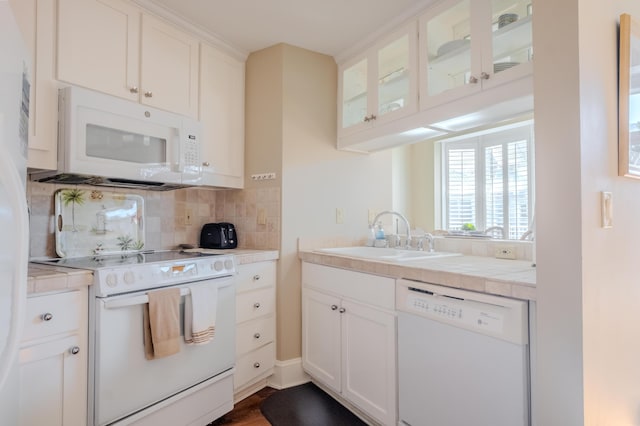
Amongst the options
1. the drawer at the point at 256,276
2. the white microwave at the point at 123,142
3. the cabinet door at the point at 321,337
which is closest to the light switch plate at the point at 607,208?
the cabinet door at the point at 321,337

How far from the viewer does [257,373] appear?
7.13 feet

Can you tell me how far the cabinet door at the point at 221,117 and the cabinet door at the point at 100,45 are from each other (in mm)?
448

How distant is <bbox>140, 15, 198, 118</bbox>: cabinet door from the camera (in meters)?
1.97

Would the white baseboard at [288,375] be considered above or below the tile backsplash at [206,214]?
below

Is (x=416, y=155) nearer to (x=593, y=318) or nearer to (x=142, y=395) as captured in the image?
(x=593, y=318)

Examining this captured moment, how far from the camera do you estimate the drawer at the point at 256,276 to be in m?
2.09

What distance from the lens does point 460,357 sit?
1.31 meters

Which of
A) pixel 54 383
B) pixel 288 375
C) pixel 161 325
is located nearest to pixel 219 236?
pixel 161 325

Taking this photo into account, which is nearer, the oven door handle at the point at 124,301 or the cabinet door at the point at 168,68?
the oven door handle at the point at 124,301

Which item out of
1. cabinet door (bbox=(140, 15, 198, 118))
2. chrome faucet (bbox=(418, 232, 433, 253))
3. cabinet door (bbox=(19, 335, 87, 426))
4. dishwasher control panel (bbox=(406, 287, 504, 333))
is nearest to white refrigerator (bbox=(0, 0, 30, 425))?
cabinet door (bbox=(19, 335, 87, 426))

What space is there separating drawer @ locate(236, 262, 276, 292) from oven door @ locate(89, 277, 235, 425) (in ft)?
1.02

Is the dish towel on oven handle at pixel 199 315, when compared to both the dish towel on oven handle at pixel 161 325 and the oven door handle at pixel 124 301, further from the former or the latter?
the oven door handle at pixel 124 301

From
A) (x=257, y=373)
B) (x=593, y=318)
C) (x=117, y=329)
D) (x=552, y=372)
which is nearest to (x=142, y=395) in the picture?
(x=117, y=329)

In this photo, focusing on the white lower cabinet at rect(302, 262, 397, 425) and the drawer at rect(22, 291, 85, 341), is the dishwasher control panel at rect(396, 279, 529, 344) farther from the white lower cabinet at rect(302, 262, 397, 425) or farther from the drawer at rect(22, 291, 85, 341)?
the drawer at rect(22, 291, 85, 341)
